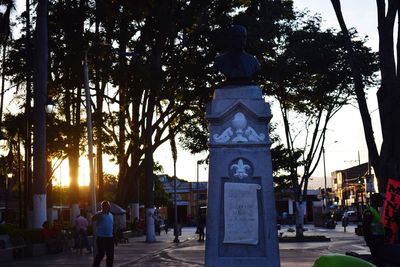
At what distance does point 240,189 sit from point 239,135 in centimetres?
84

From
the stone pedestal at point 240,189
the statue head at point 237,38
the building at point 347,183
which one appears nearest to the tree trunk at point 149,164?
the statue head at point 237,38

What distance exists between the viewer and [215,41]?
32250mm

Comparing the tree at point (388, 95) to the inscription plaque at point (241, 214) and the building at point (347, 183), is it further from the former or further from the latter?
the building at point (347, 183)

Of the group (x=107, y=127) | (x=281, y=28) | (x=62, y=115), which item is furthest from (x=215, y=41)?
(x=62, y=115)

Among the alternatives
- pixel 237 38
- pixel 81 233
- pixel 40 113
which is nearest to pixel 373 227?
pixel 237 38

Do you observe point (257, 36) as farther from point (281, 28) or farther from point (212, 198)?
point (212, 198)

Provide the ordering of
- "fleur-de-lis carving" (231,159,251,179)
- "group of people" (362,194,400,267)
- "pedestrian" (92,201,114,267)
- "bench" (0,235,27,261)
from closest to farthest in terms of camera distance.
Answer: "fleur-de-lis carving" (231,159,251,179) → "group of people" (362,194,400,267) → "pedestrian" (92,201,114,267) → "bench" (0,235,27,261)

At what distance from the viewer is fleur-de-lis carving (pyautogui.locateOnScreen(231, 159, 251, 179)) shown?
10414 millimetres

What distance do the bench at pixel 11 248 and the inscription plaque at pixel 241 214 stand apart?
14647 millimetres

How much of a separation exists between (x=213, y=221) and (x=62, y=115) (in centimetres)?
3051

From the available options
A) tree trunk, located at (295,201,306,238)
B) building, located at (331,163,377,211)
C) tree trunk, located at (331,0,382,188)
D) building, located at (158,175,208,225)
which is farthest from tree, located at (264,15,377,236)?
building, located at (331,163,377,211)

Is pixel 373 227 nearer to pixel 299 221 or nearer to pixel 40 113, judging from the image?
pixel 40 113

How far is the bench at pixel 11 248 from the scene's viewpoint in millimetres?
23250

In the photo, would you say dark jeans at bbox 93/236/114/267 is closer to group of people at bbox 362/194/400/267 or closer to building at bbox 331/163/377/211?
group of people at bbox 362/194/400/267
